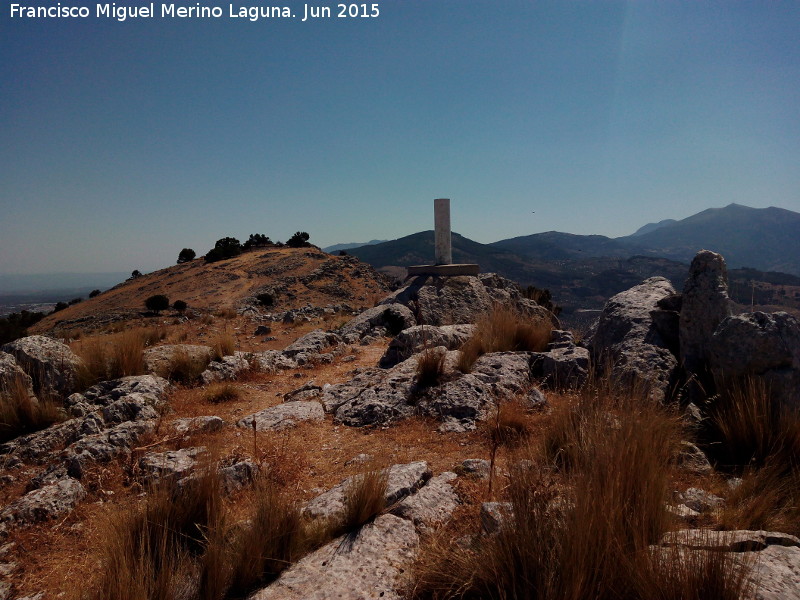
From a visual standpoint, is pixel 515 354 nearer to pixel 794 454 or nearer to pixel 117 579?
pixel 794 454

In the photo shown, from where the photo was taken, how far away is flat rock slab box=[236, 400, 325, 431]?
5402 millimetres

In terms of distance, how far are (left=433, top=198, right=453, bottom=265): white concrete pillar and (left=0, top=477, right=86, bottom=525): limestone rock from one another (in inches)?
542

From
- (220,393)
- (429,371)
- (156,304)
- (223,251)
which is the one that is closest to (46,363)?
(220,393)

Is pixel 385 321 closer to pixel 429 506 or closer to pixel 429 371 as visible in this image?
pixel 429 371

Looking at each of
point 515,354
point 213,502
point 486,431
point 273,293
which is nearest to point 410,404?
point 486,431

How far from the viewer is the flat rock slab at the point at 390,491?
3.10 m

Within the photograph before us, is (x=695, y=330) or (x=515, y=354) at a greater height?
(x=695, y=330)

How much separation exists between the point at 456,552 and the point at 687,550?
1.08 metres

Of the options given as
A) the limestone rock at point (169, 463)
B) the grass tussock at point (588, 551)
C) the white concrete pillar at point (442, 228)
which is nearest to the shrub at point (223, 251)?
→ the white concrete pillar at point (442, 228)

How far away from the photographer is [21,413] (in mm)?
4898

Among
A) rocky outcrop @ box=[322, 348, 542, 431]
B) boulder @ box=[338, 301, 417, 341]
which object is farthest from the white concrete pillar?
rocky outcrop @ box=[322, 348, 542, 431]

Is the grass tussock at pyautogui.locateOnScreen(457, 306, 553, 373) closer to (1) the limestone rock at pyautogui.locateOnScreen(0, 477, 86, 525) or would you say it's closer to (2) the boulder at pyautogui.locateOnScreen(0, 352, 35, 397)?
(1) the limestone rock at pyautogui.locateOnScreen(0, 477, 86, 525)

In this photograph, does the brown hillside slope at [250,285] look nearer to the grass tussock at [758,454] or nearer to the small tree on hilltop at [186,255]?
the small tree on hilltop at [186,255]

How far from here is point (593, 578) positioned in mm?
1838
